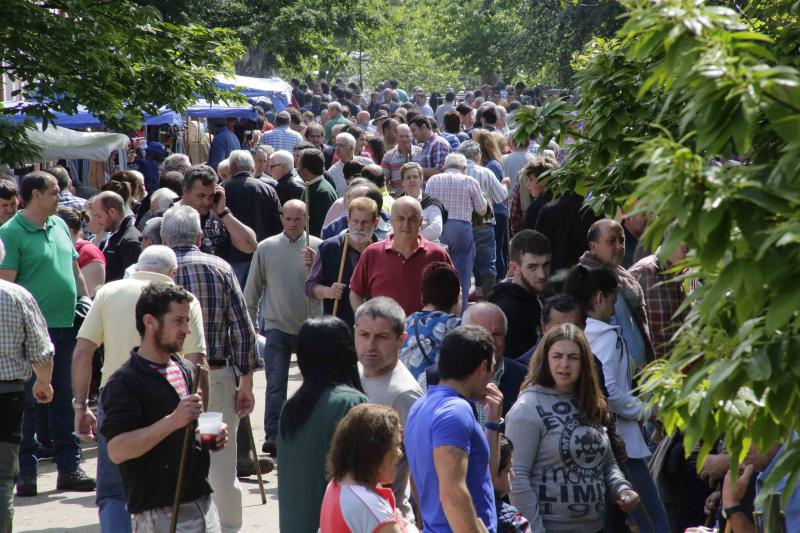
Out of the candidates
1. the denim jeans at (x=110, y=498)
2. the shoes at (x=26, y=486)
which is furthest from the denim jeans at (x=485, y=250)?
the denim jeans at (x=110, y=498)

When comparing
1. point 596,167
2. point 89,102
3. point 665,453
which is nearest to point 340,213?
point 89,102

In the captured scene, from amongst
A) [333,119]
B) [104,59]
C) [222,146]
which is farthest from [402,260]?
[333,119]

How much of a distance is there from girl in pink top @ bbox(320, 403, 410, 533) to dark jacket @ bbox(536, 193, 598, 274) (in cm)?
596

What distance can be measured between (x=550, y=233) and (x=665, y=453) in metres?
3.99

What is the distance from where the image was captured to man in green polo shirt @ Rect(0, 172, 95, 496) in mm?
8773

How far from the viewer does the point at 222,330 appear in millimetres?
7699

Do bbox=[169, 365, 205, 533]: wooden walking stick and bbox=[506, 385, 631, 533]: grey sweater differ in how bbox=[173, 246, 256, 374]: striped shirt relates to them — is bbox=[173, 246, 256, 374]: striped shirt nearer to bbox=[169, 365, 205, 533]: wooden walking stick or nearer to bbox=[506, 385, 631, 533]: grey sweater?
bbox=[169, 365, 205, 533]: wooden walking stick

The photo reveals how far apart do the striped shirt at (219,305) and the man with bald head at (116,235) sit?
2.76 m

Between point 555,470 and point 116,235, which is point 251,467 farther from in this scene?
point 555,470

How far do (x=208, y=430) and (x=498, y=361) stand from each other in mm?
1616

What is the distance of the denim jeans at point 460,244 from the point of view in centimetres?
1293

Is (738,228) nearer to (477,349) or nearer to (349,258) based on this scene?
(477,349)

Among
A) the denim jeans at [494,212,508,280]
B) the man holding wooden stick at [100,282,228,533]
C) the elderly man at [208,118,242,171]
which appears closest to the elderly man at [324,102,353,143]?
the elderly man at [208,118,242,171]

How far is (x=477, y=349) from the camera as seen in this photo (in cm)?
496
